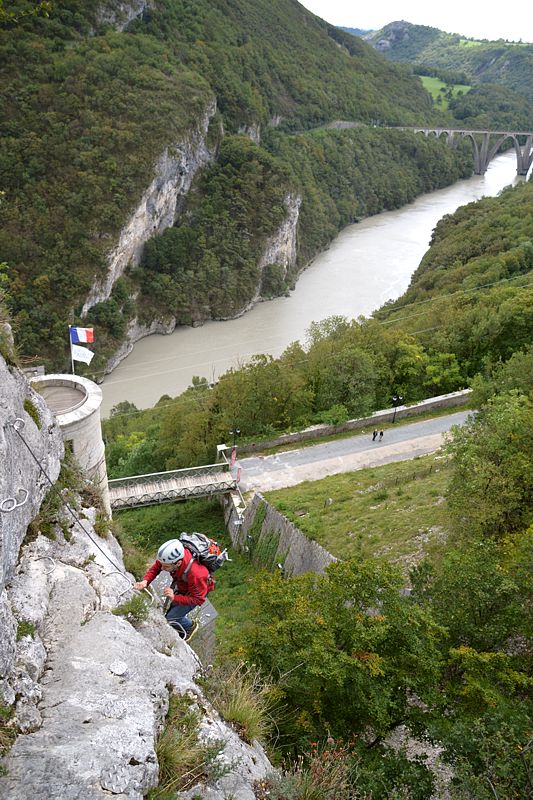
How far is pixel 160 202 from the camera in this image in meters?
61.4

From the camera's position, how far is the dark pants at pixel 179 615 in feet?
21.9

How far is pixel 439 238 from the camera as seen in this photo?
6316 cm

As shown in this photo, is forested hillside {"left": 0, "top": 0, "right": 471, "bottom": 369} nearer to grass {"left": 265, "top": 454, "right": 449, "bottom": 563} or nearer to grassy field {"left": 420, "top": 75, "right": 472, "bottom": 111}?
grass {"left": 265, "top": 454, "right": 449, "bottom": 563}

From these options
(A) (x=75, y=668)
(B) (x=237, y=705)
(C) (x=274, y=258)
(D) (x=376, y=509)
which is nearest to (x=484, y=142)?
(C) (x=274, y=258)

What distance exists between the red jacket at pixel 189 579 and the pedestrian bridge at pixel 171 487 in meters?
11.8

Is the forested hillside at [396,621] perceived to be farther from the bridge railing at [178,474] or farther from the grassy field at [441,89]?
the grassy field at [441,89]

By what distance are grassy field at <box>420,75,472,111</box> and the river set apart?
8818 cm

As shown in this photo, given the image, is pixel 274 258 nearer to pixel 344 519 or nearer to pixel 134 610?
pixel 344 519

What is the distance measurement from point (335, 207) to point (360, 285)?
30360 millimetres

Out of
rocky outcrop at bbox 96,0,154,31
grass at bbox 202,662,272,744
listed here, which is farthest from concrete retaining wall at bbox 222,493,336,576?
rocky outcrop at bbox 96,0,154,31

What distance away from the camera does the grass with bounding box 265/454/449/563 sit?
12500 millimetres

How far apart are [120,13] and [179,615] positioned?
270 feet

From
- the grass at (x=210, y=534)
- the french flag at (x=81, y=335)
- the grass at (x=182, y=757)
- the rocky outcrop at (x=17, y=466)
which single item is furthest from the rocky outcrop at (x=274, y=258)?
the grass at (x=182, y=757)

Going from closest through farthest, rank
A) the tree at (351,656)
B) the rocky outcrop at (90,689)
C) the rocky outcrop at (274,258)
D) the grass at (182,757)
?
the rocky outcrop at (90,689) → the grass at (182,757) → the tree at (351,656) → the rocky outcrop at (274,258)
